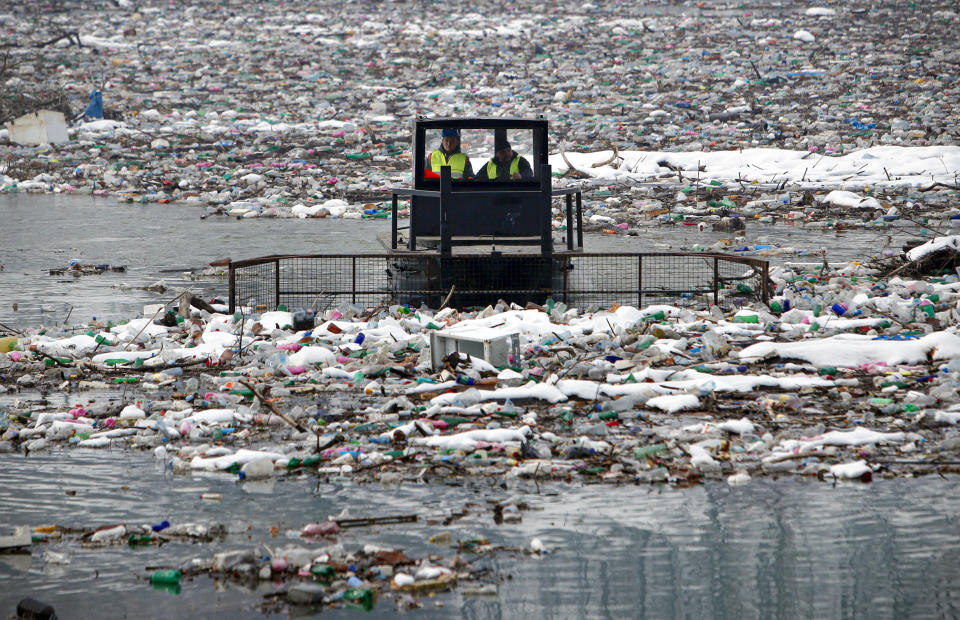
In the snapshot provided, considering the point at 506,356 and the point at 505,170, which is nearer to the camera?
the point at 506,356

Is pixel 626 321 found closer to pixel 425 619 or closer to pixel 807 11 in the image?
pixel 425 619

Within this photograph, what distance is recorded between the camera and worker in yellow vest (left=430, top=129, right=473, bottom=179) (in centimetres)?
1074

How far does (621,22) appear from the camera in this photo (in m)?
32.6

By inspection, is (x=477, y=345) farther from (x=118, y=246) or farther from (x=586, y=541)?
(x=118, y=246)

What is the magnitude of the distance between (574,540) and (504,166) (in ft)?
21.2

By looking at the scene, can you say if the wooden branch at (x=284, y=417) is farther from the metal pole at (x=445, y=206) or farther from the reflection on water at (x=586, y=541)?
the metal pole at (x=445, y=206)

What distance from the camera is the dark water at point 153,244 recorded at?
35.7 feet

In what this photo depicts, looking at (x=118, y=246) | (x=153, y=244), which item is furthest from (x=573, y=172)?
(x=118, y=246)

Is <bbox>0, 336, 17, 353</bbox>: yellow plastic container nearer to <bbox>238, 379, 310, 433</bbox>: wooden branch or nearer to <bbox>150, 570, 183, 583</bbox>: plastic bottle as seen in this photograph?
<bbox>238, 379, 310, 433</bbox>: wooden branch

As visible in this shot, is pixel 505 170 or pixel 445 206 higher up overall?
pixel 505 170

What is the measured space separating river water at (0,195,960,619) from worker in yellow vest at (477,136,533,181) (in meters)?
5.53

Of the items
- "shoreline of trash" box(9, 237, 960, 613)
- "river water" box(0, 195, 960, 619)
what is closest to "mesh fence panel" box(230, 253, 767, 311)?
"shoreline of trash" box(9, 237, 960, 613)

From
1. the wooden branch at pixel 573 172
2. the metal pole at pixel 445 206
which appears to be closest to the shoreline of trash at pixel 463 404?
the metal pole at pixel 445 206

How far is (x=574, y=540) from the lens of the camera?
466 centimetres
